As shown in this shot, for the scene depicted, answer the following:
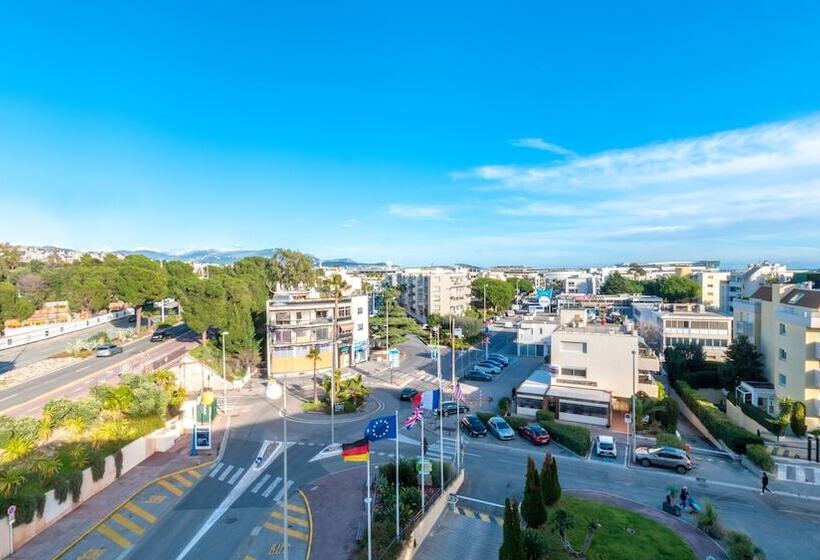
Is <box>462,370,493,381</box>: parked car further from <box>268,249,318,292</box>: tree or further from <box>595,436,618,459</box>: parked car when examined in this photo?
<box>268,249,318,292</box>: tree

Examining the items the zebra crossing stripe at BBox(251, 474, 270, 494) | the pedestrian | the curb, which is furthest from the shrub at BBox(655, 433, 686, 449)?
the curb

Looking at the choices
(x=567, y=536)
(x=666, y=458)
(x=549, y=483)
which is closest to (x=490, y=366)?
(x=666, y=458)

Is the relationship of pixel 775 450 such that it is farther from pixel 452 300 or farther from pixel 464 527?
pixel 452 300

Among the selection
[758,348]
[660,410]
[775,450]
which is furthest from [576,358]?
[758,348]

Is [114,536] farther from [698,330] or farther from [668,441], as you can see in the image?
[698,330]

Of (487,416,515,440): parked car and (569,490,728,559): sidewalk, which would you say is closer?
(569,490,728,559): sidewalk

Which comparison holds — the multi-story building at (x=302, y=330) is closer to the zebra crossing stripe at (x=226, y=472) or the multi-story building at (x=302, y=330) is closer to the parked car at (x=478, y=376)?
the parked car at (x=478, y=376)
